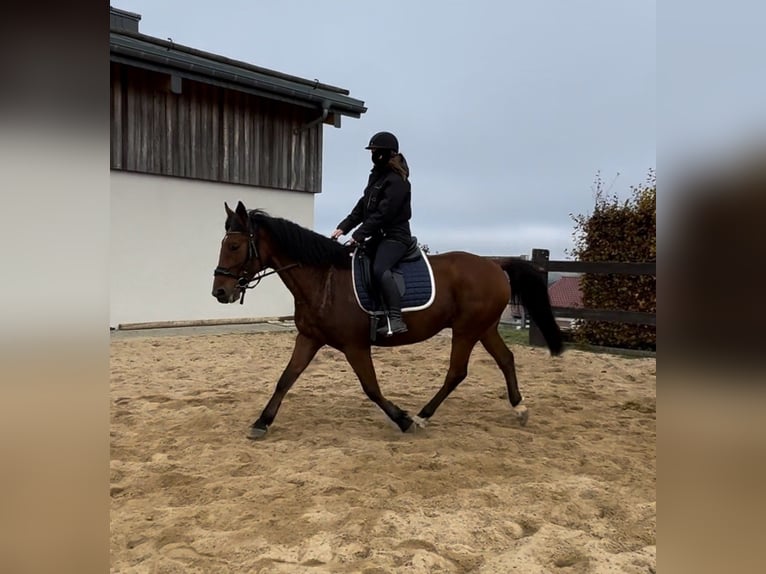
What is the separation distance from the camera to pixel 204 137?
961 centimetres

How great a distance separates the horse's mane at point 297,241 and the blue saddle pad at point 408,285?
231mm

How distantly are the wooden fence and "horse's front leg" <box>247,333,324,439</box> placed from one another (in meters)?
3.60

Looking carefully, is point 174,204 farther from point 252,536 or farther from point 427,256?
point 252,536

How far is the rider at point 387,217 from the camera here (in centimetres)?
385

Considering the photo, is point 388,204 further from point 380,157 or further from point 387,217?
point 380,157

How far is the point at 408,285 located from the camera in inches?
156

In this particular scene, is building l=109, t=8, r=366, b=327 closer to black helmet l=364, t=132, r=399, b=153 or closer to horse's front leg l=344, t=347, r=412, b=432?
black helmet l=364, t=132, r=399, b=153

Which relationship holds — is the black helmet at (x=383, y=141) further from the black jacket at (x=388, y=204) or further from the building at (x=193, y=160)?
the building at (x=193, y=160)

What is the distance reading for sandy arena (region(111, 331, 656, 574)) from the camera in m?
2.21

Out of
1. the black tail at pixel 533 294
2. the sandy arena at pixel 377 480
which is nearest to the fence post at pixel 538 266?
the sandy arena at pixel 377 480

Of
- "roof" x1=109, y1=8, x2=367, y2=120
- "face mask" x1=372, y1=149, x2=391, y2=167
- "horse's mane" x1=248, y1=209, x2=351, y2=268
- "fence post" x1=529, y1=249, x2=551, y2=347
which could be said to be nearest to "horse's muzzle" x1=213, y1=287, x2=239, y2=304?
"horse's mane" x1=248, y1=209, x2=351, y2=268

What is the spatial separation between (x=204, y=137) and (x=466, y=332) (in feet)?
23.7
